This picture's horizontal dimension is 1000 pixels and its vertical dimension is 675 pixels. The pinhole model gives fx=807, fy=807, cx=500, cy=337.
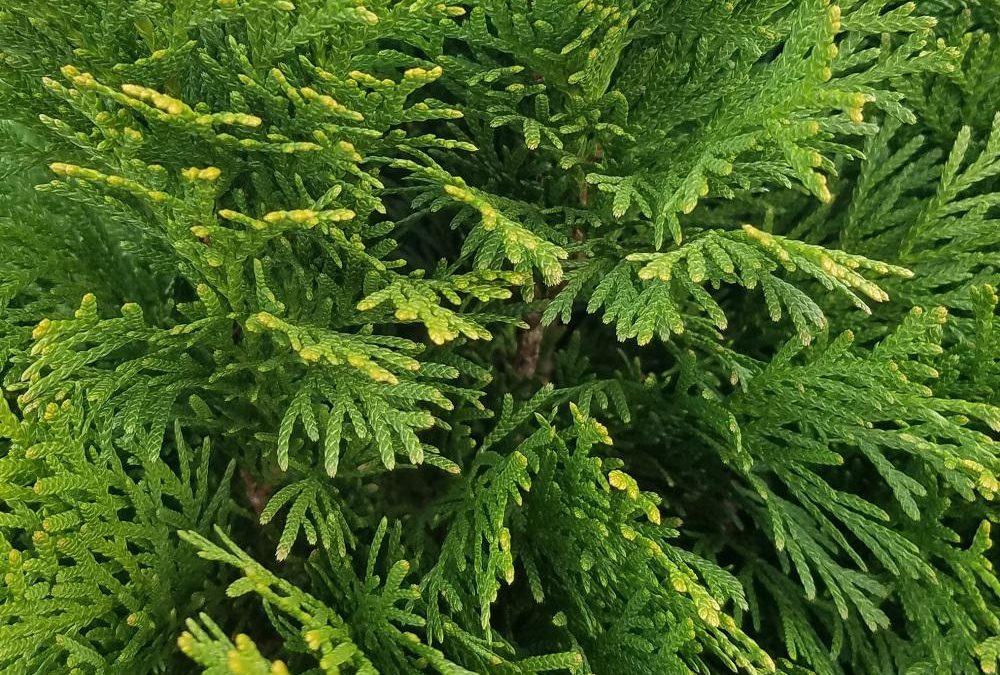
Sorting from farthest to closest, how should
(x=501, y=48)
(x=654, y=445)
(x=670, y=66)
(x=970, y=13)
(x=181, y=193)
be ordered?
1. (x=654, y=445)
2. (x=970, y=13)
3. (x=670, y=66)
4. (x=501, y=48)
5. (x=181, y=193)

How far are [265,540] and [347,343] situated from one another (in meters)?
0.72

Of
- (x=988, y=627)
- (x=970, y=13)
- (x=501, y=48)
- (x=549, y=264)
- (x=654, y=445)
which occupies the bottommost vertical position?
(x=654, y=445)

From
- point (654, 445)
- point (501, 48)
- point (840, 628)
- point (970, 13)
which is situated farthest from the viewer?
point (654, 445)

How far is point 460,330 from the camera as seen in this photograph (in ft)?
5.13

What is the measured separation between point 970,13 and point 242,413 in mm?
2119

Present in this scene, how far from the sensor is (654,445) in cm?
237

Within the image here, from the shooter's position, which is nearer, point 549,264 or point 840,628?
point 549,264

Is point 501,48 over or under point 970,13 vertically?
under

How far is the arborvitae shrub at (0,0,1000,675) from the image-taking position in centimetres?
151

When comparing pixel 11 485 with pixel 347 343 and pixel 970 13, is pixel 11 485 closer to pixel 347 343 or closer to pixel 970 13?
pixel 347 343

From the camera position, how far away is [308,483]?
1746mm

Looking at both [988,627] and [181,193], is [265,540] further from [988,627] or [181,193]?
[988,627]

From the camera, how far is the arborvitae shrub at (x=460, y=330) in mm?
1507

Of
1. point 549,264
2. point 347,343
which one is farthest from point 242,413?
point 549,264
